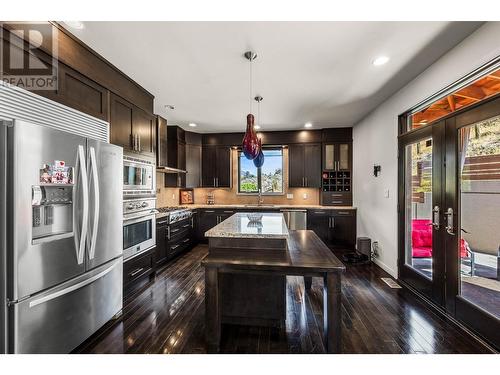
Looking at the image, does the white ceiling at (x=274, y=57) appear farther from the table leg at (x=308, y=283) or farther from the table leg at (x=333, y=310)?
the table leg at (x=308, y=283)

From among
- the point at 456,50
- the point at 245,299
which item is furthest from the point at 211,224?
the point at 456,50

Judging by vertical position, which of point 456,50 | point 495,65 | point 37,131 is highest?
point 456,50

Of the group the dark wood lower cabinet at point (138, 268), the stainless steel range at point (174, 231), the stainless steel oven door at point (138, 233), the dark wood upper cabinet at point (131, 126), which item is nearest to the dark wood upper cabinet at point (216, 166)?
the stainless steel range at point (174, 231)

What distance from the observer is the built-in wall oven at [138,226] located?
260 cm

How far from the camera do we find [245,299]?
6.79 feet

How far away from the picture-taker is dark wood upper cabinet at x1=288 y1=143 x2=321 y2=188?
524cm

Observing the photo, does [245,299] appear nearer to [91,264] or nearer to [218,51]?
[91,264]

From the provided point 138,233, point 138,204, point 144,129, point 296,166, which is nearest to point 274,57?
point 144,129

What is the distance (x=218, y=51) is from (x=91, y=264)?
7.47 feet
